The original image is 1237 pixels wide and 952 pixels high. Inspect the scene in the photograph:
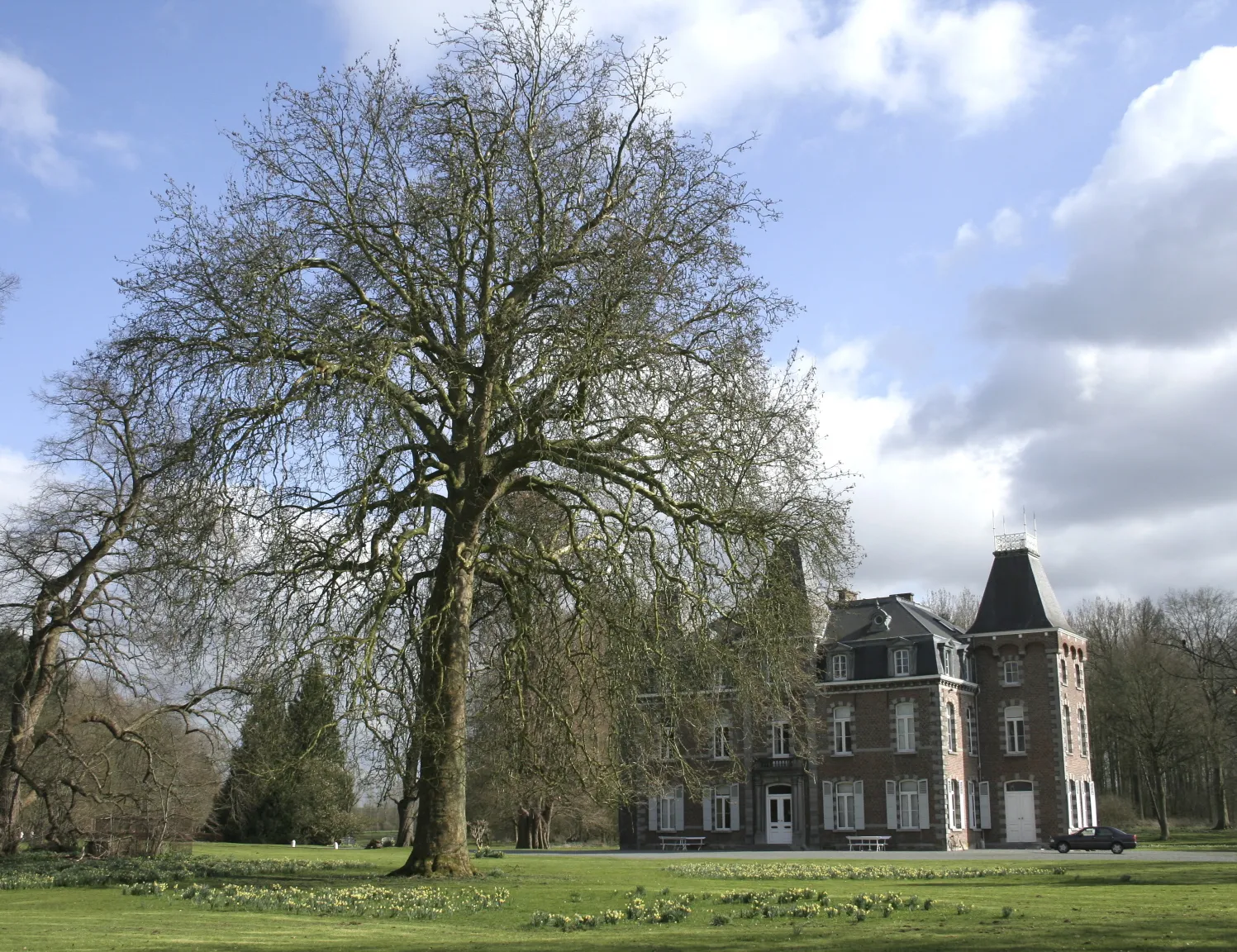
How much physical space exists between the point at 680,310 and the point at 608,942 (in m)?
9.90

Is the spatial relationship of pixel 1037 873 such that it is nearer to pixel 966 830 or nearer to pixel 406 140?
pixel 406 140

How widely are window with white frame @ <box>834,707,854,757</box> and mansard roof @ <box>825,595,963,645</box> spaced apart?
2876mm

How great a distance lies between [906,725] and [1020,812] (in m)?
5.99

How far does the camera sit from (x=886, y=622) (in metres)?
48.8

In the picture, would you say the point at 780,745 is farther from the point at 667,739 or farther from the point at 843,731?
the point at 667,739

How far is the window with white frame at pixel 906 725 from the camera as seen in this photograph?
46875mm

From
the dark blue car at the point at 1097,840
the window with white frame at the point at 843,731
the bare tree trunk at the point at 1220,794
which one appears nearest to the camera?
the dark blue car at the point at 1097,840

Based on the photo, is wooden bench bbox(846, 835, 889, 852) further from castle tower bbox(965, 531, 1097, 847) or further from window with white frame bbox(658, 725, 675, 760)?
window with white frame bbox(658, 725, 675, 760)

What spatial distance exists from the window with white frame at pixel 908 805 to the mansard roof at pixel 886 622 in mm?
5785

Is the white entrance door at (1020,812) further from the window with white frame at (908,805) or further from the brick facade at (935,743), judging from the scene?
the window with white frame at (908,805)

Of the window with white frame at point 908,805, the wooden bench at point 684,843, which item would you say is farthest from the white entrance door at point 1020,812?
the wooden bench at point 684,843

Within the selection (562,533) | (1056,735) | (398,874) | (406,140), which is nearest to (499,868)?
(398,874)

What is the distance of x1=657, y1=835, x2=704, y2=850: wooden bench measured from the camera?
4862 cm

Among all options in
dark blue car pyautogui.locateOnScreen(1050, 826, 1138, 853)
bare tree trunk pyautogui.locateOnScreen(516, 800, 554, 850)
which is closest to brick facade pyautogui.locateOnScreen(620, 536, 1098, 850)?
bare tree trunk pyautogui.locateOnScreen(516, 800, 554, 850)
